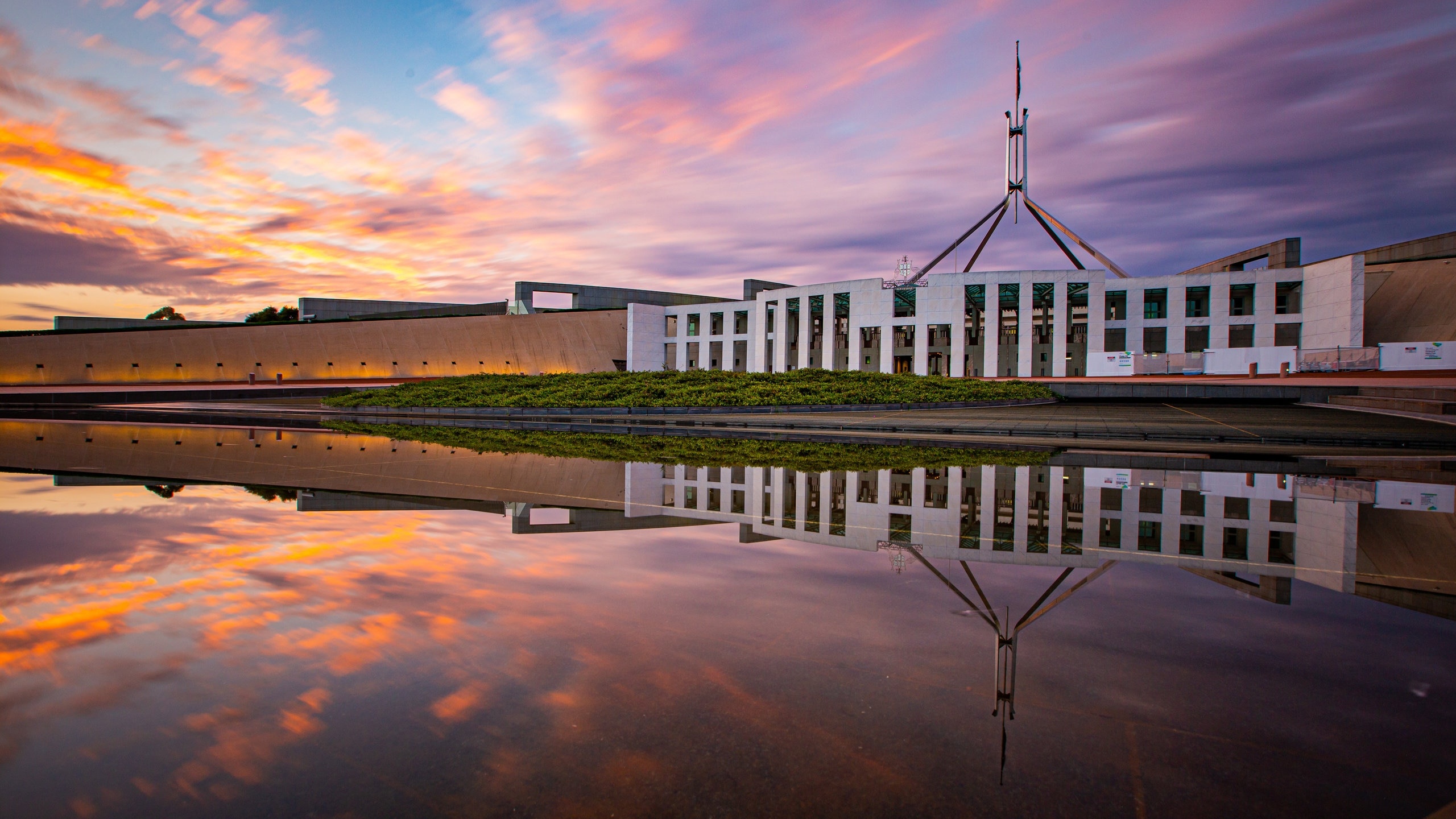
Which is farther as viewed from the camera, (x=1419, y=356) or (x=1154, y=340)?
(x=1154, y=340)

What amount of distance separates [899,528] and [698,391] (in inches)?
718

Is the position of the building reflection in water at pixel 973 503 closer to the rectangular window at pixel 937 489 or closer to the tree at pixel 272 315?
the rectangular window at pixel 937 489

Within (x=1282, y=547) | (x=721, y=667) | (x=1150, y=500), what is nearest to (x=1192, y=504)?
(x=1150, y=500)

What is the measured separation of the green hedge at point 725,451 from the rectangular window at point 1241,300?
122 feet

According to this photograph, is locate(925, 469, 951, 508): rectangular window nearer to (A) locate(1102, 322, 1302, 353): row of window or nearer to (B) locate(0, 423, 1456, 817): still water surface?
(B) locate(0, 423, 1456, 817): still water surface

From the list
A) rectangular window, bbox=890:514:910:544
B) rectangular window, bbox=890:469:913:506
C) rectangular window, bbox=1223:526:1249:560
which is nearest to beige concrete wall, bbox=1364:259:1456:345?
rectangular window, bbox=890:469:913:506

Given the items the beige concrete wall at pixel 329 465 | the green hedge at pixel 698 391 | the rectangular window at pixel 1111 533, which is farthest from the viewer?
the green hedge at pixel 698 391

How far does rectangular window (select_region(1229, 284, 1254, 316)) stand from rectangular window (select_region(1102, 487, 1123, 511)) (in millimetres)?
39508

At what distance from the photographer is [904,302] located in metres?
48.6

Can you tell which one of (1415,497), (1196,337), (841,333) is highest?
(841,333)

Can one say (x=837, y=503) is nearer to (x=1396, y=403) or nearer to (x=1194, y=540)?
(x=1194, y=540)

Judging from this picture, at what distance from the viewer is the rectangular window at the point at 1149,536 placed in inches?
220

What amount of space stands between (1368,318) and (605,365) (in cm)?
5166

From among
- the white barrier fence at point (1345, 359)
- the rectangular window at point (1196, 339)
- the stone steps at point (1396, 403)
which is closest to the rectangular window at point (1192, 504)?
the stone steps at point (1396, 403)
